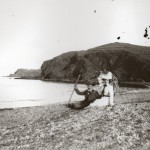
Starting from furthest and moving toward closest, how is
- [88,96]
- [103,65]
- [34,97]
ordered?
[103,65], [34,97], [88,96]

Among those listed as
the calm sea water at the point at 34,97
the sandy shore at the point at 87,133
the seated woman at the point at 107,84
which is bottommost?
the calm sea water at the point at 34,97

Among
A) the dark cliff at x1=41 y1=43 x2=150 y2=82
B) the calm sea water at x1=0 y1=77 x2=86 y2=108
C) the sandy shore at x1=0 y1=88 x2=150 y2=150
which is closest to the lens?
the sandy shore at x1=0 y1=88 x2=150 y2=150

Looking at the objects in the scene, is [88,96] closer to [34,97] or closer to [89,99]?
[89,99]

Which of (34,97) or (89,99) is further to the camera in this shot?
(34,97)

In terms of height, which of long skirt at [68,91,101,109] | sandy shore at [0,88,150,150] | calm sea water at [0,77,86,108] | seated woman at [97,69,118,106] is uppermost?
seated woman at [97,69,118,106]

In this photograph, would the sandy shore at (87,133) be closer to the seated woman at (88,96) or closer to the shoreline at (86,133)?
the shoreline at (86,133)

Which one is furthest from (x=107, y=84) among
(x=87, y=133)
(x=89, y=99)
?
(x=87, y=133)

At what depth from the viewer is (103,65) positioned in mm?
165000

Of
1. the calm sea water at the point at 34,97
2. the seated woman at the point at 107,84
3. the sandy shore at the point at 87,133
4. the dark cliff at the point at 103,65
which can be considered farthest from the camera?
the dark cliff at the point at 103,65

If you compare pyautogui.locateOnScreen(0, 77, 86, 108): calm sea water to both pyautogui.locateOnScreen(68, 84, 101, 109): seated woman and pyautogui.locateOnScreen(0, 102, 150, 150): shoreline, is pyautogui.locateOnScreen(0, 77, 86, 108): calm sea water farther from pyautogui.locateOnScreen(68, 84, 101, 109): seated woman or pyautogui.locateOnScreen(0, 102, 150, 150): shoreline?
pyautogui.locateOnScreen(0, 102, 150, 150): shoreline

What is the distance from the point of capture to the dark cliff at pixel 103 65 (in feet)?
464

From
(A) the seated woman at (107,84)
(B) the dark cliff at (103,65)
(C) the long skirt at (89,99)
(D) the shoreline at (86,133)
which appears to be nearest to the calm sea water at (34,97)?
(C) the long skirt at (89,99)

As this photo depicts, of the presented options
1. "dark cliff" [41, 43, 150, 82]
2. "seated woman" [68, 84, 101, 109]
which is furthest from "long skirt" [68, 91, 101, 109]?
"dark cliff" [41, 43, 150, 82]

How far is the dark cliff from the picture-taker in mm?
141500
